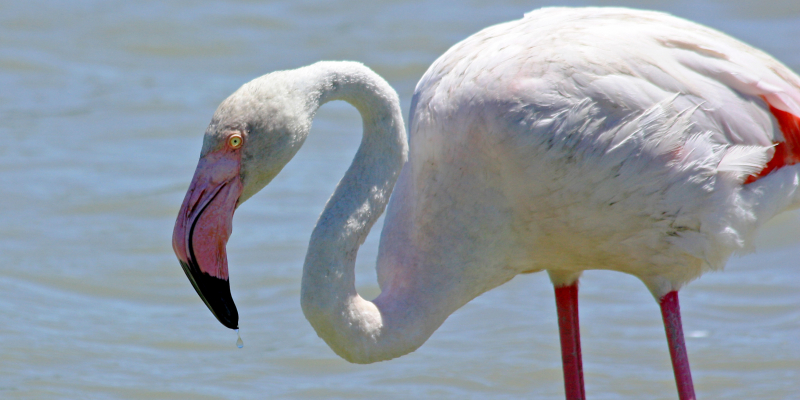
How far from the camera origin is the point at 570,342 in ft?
16.7

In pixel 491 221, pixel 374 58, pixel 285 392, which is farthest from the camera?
pixel 374 58

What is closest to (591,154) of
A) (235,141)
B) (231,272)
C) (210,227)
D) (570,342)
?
(570,342)

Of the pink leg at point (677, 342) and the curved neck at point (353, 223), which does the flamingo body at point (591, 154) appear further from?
the curved neck at point (353, 223)

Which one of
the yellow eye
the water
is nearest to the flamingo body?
the yellow eye

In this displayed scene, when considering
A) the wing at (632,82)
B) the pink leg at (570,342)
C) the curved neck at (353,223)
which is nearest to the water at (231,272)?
the pink leg at (570,342)

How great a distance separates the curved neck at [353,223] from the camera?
404 centimetres

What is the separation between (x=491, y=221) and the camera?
4324mm

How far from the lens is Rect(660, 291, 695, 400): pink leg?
456cm

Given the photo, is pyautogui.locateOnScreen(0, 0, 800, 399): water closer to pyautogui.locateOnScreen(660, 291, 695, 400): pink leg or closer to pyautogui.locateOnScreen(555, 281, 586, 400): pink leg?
pyautogui.locateOnScreen(555, 281, 586, 400): pink leg

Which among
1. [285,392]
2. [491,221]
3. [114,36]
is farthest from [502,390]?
[114,36]

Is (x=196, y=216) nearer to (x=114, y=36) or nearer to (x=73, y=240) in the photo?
(x=73, y=240)

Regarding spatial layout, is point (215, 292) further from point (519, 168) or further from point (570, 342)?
point (570, 342)

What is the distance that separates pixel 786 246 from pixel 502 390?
3.15 m

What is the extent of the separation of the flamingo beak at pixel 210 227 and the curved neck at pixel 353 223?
0.35 m
